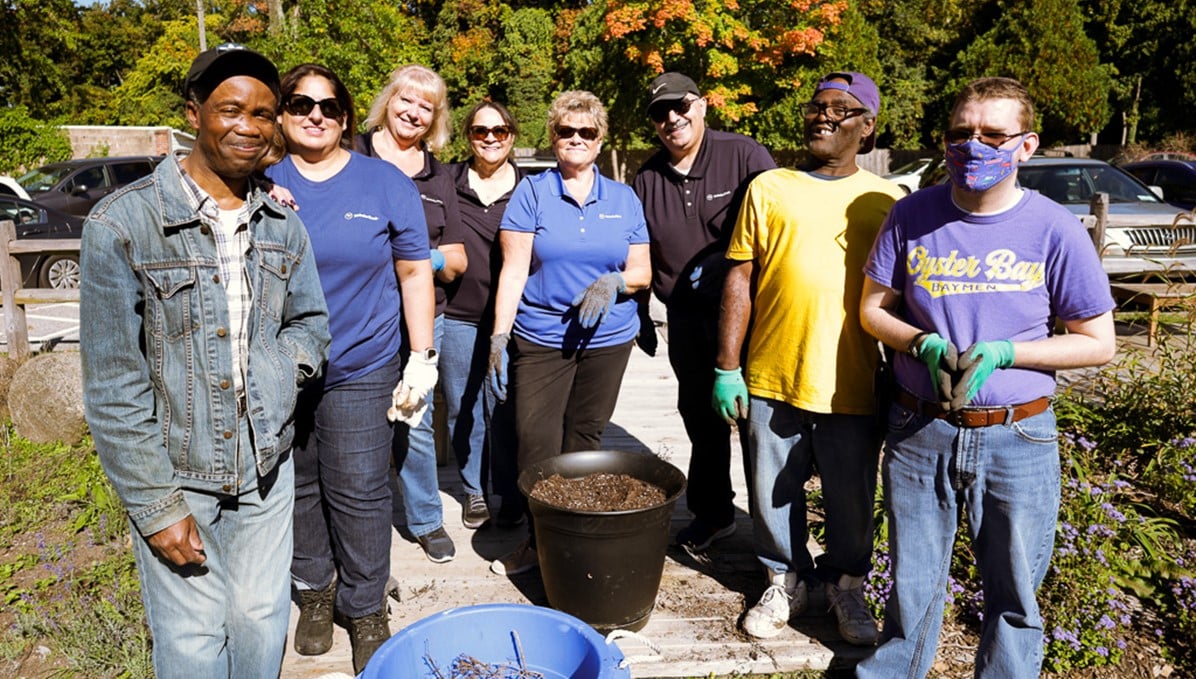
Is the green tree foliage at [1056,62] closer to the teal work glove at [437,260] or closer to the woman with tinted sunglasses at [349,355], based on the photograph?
the teal work glove at [437,260]

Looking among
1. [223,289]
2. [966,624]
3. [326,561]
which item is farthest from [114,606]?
[966,624]

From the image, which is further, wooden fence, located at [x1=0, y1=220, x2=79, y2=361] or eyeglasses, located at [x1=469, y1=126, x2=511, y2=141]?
wooden fence, located at [x1=0, y1=220, x2=79, y2=361]

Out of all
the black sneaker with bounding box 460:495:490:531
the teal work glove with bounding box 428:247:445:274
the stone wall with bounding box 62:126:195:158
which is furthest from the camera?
the stone wall with bounding box 62:126:195:158

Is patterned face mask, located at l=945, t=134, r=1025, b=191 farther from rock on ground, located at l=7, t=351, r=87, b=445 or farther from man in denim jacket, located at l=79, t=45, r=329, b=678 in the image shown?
rock on ground, located at l=7, t=351, r=87, b=445

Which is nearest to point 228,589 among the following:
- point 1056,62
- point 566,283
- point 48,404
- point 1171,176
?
point 566,283

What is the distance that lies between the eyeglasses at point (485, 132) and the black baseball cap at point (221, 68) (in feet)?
6.01

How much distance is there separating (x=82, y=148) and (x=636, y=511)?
26.1 metres

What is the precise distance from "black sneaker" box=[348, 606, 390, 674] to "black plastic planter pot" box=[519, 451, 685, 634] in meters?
0.61

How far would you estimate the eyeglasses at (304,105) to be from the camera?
8.87ft

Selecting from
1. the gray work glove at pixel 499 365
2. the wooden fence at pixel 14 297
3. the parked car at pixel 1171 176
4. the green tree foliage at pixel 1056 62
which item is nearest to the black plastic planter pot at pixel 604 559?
the gray work glove at pixel 499 365

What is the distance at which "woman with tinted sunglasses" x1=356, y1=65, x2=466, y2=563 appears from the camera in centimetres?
363

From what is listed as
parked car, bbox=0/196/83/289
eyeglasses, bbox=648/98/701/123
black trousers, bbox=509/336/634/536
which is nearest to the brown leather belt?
black trousers, bbox=509/336/634/536

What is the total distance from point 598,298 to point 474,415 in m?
1.24

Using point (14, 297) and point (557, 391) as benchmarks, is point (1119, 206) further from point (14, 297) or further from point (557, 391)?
point (14, 297)
